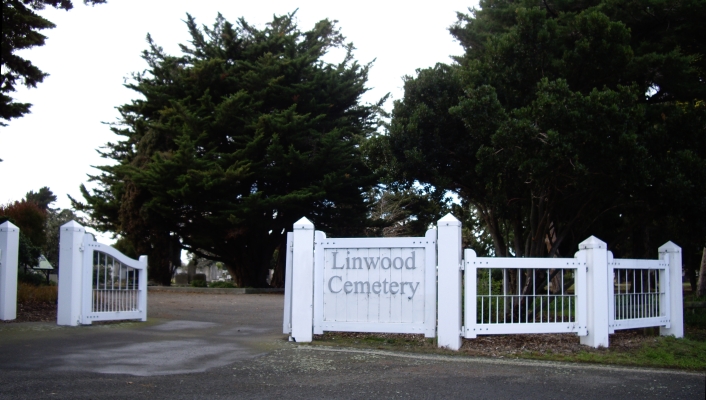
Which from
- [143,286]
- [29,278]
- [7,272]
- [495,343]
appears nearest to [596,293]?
[495,343]

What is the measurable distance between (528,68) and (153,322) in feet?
30.5

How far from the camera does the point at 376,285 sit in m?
9.77

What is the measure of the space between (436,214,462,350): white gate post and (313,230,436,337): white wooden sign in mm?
154

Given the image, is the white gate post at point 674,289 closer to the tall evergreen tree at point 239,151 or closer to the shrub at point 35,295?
the shrub at point 35,295

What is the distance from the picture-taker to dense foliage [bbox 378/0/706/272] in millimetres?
12859

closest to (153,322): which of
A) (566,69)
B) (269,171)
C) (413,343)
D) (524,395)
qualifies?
(413,343)

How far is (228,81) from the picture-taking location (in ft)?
96.6

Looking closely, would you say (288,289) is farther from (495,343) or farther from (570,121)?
(570,121)

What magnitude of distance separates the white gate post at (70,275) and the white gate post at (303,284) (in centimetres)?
385

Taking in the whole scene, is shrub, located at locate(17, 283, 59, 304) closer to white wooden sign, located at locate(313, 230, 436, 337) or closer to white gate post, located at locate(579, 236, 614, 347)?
white wooden sign, located at locate(313, 230, 436, 337)

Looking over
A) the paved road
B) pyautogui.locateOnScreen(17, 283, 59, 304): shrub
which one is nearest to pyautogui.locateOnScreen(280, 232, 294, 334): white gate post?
the paved road

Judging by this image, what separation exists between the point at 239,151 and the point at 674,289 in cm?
1846

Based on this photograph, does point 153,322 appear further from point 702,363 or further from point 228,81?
point 228,81

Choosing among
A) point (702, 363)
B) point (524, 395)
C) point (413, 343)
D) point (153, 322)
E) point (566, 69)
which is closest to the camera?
point (524, 395)
